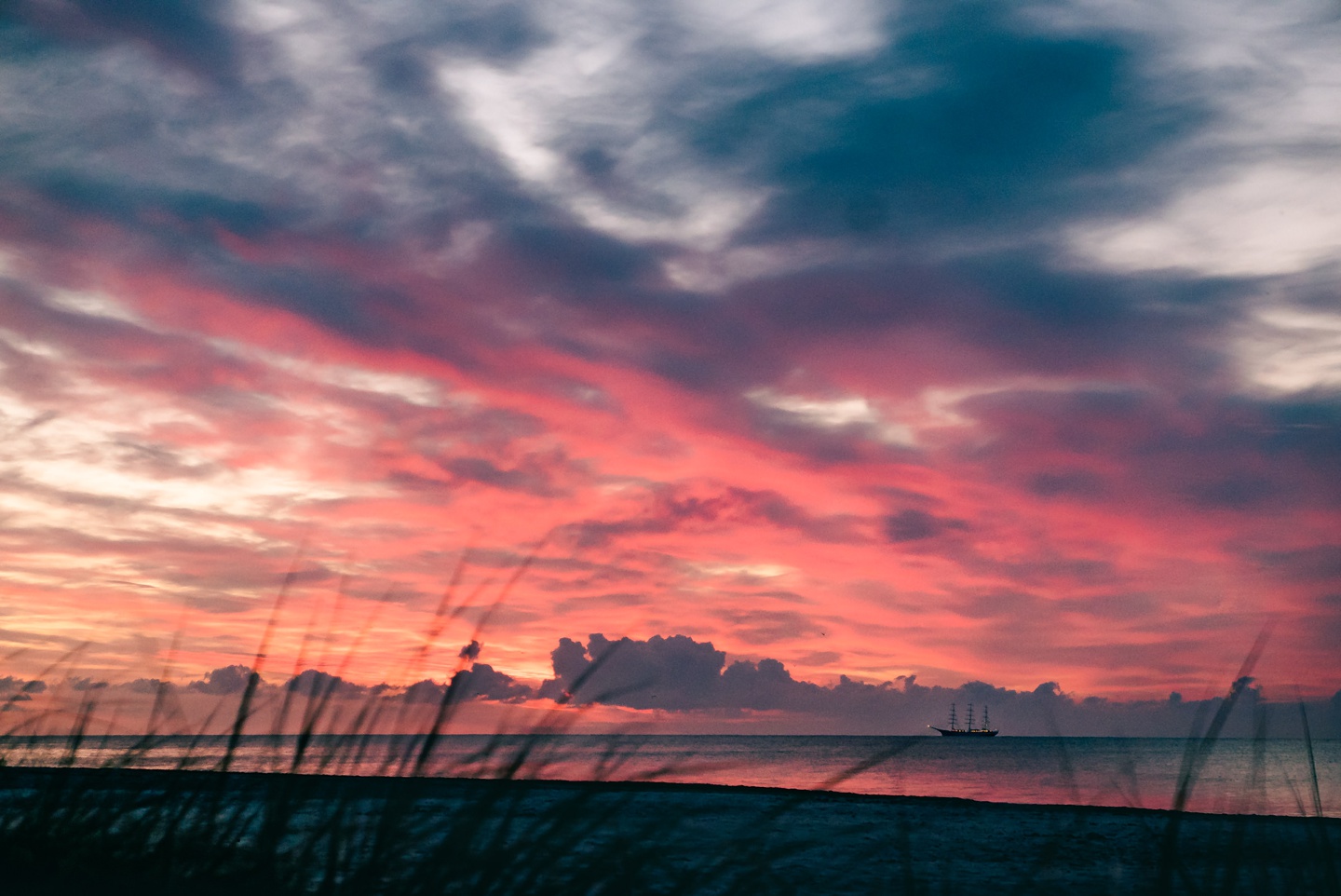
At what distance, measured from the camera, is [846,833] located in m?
2.29

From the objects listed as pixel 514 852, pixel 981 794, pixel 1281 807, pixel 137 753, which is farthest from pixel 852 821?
pixel 981 794

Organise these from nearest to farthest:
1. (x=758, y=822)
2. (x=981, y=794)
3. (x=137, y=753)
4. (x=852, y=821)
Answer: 1. (x=758, y=822)
2. (x=137, y=753)
3. (x=852, y=821)
4. (x=981, y=794)

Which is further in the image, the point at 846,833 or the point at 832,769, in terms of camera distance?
the point at 832,769

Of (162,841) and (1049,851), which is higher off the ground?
(1049,851)

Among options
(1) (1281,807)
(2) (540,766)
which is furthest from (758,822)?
(1) (1281,807)

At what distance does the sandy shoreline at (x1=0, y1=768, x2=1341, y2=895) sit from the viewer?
263 centimetres

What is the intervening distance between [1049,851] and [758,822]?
785 mm

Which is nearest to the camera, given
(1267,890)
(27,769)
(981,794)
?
(1267,890)

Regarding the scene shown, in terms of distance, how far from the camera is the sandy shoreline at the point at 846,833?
2.63 meters

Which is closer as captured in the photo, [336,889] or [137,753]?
[336,889]

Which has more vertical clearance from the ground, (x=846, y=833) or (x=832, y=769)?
(x=846, y=833)

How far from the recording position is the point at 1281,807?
27.2 metres

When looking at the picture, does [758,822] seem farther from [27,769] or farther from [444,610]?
[27,769]

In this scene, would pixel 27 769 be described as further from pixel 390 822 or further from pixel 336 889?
pixel 390 822
